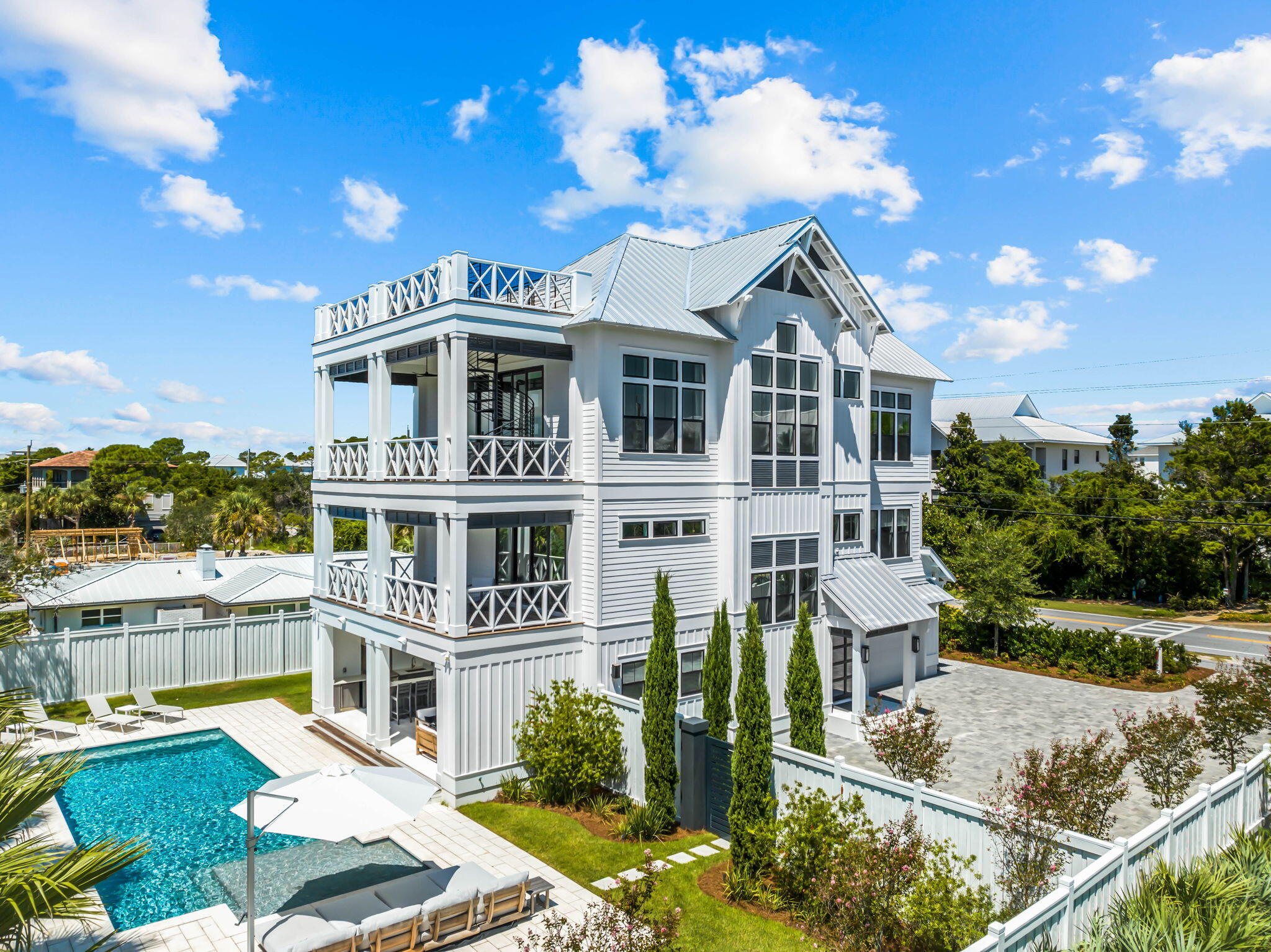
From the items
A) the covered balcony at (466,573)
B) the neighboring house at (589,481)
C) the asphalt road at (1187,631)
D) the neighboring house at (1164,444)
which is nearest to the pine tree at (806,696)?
the neighboring house at (589,481)

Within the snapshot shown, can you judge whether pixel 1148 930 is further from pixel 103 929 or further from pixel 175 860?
pixel 175 860

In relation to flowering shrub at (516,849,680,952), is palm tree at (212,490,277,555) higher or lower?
higher

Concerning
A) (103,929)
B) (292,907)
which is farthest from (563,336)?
(103,929)

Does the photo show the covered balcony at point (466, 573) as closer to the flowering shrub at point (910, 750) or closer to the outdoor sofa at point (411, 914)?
the outdoor sofa at point (411, 914)

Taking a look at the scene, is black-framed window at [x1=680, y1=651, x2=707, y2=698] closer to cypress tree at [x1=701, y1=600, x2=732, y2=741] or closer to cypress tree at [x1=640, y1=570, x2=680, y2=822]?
cypress tree at [x1=640, y1=570, x2=680, y2=822]

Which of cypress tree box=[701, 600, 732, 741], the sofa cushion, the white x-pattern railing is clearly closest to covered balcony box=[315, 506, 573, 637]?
cypress tree box=[701, 600, 732, 741]

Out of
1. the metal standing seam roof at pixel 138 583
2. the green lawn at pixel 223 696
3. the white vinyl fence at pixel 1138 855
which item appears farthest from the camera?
the metal standing seam roof at pixel 138 583
